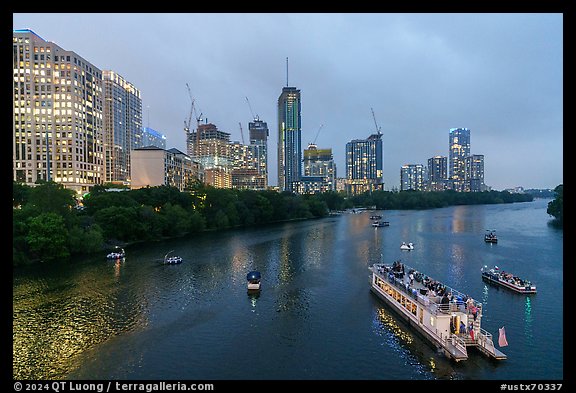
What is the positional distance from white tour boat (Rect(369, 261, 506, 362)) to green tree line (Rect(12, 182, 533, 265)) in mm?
35328

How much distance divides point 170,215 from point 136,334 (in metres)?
52.9

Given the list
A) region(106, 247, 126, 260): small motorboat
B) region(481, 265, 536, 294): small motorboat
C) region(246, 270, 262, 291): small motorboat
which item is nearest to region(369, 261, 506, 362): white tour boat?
region(481, 265, 536, 294): small motorboat

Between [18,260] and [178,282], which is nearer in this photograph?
[178,282]

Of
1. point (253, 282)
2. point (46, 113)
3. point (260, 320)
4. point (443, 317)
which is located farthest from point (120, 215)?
point (46, 113)

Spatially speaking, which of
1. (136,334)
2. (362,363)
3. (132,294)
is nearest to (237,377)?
(362,363)

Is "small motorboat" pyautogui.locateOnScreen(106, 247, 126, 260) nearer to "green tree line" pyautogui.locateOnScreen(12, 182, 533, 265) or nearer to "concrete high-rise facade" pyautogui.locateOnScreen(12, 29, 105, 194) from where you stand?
"green tree line" pyautogui.locateOnScreen(12, 182, 533, 265)

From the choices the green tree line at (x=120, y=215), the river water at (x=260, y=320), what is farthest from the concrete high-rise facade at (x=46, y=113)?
the river water at (x=260, y=320)

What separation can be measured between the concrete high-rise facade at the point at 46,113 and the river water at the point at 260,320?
82777 millimetres

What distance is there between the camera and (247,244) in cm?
6656

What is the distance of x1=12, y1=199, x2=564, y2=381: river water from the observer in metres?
22.0

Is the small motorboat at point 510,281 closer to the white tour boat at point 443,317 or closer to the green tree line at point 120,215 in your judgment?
the white tour boat at point 443,317

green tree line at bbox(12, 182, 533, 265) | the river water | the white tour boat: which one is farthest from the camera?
green tree line at bbox(12, 182, 533, 265)

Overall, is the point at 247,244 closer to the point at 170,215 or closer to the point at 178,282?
the point at 170,215

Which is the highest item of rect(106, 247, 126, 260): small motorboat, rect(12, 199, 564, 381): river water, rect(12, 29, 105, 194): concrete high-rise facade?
rect(12, 29, 105, 194): concrete high-rise facade
